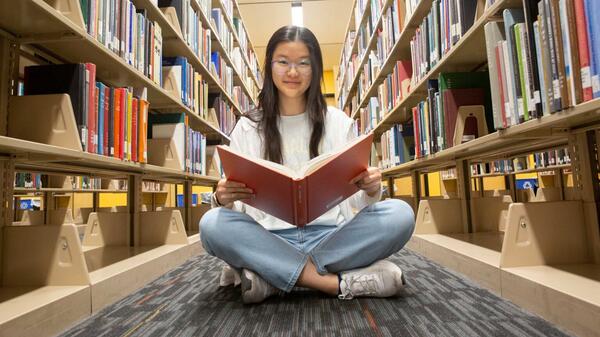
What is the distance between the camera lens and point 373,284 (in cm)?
102

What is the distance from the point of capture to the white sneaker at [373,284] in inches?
40.0

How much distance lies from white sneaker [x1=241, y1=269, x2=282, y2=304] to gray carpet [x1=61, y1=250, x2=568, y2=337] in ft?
0.06

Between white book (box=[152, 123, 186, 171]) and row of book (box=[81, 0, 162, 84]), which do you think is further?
white book (box=[152, 123, 186, 171])

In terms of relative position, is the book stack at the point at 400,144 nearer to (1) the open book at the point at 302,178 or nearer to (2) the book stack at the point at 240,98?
(1) the open book at the point at 302,178

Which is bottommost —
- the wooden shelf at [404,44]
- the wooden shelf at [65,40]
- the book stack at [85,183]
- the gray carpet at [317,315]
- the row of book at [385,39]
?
the gray carpet at [317,315]

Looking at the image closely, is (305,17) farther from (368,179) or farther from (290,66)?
(368,179)

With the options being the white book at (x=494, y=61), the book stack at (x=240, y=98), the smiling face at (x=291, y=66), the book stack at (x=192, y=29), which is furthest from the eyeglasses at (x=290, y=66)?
the book stack at (x=240, y=98)

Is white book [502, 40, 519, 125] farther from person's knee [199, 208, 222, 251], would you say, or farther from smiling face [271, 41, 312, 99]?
person's knee [199, 208, 222, 251]

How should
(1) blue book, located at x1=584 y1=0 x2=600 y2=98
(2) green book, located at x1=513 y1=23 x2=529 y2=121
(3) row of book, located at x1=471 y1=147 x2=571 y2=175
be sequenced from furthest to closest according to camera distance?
(3) row of book, located at x1=471 y1=147 x2=571 y2=175 → (2) green book, located at x1=513 y1=23 x2=529 y2=121 → (1) blue book, located at x1=584 y1=0 x2=600 y2=98

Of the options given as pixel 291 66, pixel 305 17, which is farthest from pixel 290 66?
pixel 305 17

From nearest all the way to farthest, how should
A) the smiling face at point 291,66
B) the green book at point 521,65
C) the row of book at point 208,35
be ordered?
the green book at point 521,65 < the smiling face at point 291,66 < the row of book at point 208,35

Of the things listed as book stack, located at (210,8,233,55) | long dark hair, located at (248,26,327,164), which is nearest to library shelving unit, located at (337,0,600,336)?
long dark hair, located at (248,26,327,164)

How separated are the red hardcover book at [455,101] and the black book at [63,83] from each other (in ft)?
4.40

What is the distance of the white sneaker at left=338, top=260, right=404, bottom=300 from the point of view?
3.33ft
